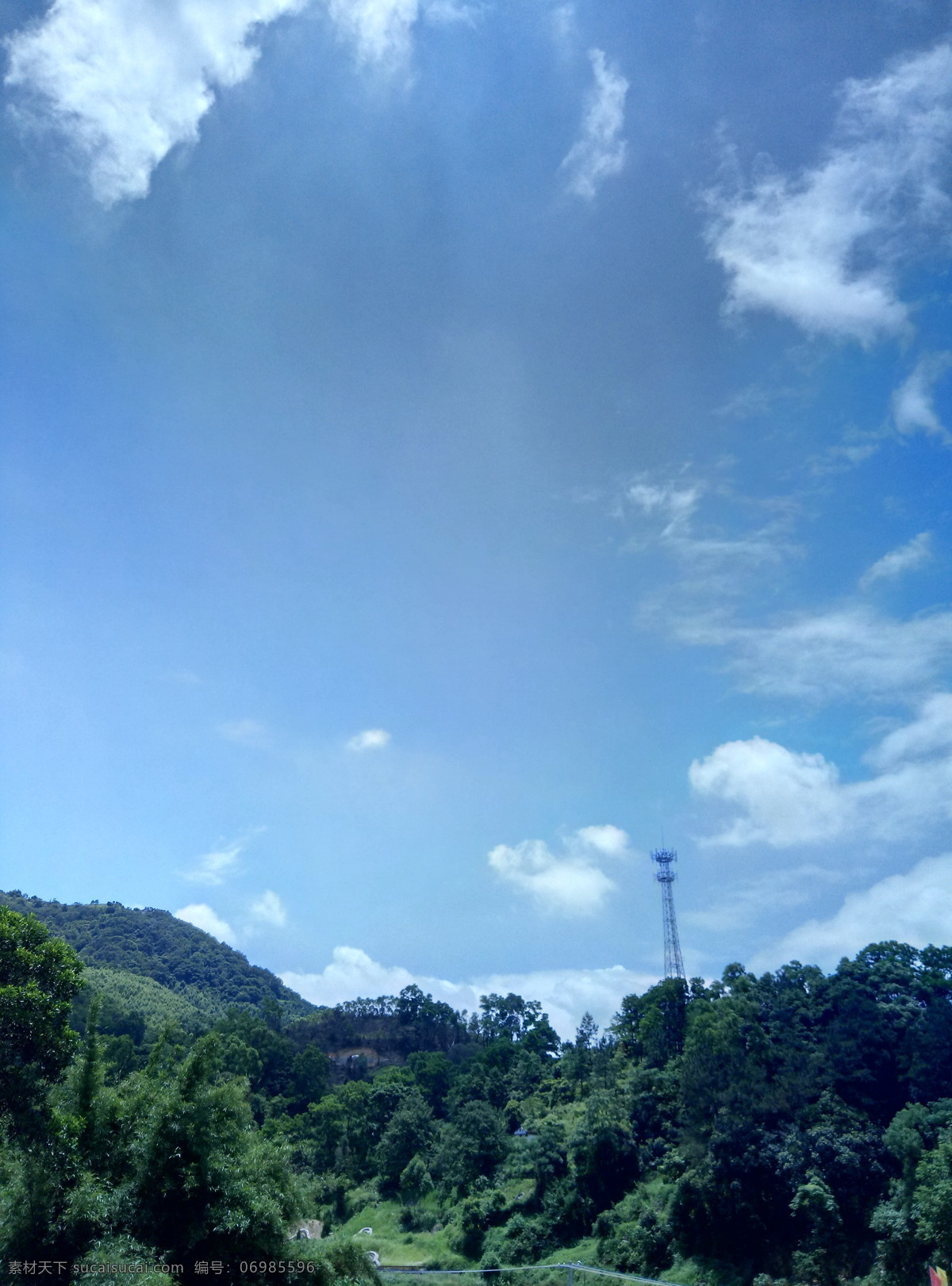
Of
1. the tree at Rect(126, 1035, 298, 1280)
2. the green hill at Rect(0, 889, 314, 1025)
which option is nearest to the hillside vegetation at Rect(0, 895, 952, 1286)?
the tree at Rect(126, 1035, 298, 1280)

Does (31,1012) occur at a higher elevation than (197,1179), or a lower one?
higher

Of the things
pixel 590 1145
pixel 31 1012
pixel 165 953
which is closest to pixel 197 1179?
pixel 31 1012

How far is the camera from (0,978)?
1642 centimetres

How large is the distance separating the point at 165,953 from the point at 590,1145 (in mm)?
92398

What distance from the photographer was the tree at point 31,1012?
1538cm

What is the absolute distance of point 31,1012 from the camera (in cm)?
1603

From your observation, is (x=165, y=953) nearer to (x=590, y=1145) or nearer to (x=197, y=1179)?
(x=590, y=1145)

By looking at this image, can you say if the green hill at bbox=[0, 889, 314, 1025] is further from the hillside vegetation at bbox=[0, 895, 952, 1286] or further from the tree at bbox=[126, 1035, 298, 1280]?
the tree at bbox=[126, 1035, 298, 1280]

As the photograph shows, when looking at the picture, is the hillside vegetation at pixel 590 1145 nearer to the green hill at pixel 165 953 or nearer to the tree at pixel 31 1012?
the tree at pixel 31 1012

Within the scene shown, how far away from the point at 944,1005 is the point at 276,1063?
128 ft

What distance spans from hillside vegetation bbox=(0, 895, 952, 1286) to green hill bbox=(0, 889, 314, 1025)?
43251 millimetres

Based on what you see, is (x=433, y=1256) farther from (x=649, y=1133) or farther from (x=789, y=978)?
(x=789, y=978)

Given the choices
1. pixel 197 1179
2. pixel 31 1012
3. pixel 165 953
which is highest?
pixel 165 953

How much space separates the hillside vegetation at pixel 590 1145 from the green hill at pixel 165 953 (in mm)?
43251
